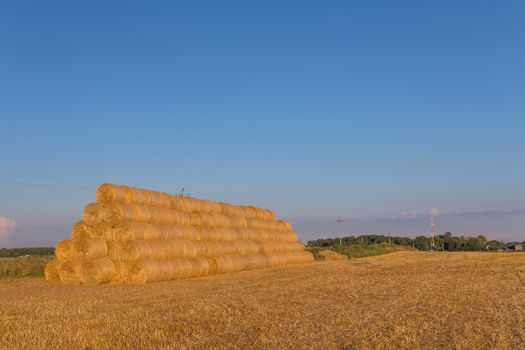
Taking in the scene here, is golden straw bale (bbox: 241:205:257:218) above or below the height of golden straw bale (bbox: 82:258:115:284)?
above

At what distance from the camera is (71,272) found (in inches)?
792

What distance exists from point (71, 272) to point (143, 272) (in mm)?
2681

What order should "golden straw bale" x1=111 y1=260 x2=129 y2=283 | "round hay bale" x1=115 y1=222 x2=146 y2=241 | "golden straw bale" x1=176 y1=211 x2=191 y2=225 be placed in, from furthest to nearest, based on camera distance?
"golden straw bale" x1=176 y1=211 x2=191 y2=225 → "round hay bale" x1=115 y1=222 x2=146 y2=241 → "golden straw bale" x1=111 y1=260 x2=129 y2=283

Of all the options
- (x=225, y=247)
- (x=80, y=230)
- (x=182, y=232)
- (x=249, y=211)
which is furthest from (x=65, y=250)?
(x=249, y=211)

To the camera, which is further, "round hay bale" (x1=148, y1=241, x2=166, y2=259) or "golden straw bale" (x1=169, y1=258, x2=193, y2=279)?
"golden straw bale" (x1=169, y1=258, x2=193, y2=279)

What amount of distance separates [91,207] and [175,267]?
410 centimetres

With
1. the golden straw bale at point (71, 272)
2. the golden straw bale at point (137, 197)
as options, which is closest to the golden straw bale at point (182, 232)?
the golden straw bale at point (137, 197)

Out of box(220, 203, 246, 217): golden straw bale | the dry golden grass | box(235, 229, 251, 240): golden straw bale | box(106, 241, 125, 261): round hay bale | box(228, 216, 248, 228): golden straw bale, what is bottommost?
the dry golden grass

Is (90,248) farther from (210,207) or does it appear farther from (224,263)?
(210,207)

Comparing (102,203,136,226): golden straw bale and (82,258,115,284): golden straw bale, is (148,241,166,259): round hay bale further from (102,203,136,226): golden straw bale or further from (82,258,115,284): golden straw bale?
(82,258,115,284): golden straw bale

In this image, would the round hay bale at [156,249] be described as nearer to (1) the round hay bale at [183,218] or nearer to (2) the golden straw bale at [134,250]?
(2) the golden straw bale at [134,250]

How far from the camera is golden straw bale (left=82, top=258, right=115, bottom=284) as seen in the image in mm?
19688

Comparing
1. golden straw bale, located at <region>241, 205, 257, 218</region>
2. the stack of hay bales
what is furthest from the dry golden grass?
golden straw bale, located at <region>241, 205, 257, 218</region>

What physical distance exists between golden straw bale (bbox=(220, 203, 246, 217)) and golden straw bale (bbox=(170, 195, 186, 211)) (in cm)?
375
